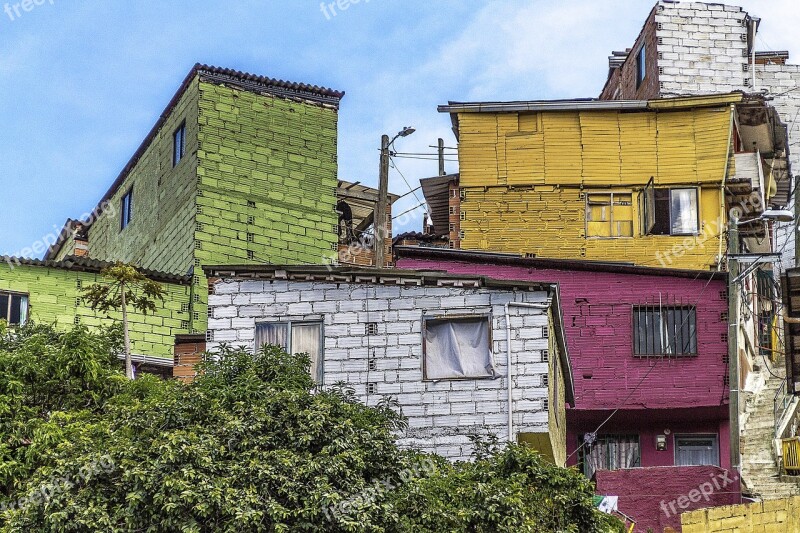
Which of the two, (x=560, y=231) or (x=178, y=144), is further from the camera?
(x=178, y=144)

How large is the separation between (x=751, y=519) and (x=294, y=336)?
890cm

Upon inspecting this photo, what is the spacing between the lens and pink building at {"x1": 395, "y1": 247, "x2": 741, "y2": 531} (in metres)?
36.4

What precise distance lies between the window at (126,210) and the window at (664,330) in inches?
747

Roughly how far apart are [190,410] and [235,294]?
18.9ft

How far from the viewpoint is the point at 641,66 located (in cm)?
5200

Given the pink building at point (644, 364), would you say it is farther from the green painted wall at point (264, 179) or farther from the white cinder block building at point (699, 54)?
the white cinder block building at point (699, 54)

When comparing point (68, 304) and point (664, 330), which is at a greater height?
point (68, 304)

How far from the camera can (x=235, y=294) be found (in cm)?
2709

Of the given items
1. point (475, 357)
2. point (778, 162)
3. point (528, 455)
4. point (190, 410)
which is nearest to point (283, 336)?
point (475, 357)

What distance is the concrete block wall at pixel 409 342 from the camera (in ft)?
84.8

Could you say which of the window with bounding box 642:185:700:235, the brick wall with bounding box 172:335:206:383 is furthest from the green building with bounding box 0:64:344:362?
the brick wall with bounding box 172:335:206:383

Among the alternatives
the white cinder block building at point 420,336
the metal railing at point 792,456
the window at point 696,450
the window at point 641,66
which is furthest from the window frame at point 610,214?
the white cinder block building at point 420,336

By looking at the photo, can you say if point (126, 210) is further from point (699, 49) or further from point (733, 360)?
point (733, 360)

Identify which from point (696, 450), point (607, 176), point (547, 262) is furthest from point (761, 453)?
point (607, 176)
